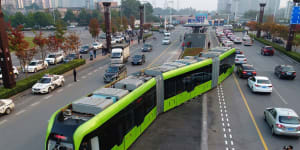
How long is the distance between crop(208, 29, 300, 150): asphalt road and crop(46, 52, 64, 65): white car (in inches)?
1041

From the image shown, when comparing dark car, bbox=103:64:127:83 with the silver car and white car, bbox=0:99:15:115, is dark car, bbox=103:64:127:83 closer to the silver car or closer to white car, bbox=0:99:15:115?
white car, bbox=0:99:15:115

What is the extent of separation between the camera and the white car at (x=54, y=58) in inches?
1459

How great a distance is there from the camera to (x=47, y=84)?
2278 centimetres

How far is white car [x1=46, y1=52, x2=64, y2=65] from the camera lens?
3706 cm

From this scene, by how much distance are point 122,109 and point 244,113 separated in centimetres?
1075

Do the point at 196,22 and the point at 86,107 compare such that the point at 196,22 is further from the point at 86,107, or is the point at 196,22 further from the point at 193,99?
the point at 86,107

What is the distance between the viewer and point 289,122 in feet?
43.8

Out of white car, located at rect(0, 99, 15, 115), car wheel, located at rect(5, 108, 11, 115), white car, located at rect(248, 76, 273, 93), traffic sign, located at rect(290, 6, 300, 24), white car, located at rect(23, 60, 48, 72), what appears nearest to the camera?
white car, located at rect(0, 99, 15, 115)

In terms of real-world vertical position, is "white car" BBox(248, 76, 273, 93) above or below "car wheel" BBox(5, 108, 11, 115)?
above

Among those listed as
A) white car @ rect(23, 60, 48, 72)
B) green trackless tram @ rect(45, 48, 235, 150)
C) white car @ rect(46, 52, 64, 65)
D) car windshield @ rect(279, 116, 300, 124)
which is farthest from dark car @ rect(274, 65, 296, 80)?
white car @ rect(46, 52, 64, 65)

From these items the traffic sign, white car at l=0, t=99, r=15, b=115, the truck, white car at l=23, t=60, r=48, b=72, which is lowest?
white car at l=0, t=99, r=15, b=115

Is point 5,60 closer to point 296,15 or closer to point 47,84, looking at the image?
point 47,84

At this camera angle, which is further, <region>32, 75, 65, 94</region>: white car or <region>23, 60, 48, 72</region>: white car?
<region>23, 60, 48, 72</region>: white car

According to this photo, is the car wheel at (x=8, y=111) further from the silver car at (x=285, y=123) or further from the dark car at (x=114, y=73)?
the silver car at (x=285, y=123)
